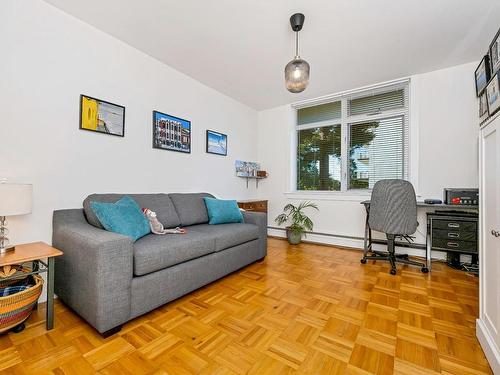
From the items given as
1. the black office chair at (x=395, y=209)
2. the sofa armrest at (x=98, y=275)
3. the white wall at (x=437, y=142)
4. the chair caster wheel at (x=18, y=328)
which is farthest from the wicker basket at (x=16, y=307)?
the white wall at (x=437, y=142)

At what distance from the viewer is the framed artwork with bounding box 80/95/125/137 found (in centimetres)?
215

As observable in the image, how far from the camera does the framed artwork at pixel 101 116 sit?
2.15m

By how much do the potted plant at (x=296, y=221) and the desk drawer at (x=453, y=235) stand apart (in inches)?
65.5

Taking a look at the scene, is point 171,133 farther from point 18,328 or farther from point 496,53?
point 496,53

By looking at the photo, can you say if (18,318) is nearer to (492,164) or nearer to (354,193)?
(492,164)

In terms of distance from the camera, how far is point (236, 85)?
3.52 meters

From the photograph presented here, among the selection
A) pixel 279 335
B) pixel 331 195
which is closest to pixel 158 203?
pixel 279 335

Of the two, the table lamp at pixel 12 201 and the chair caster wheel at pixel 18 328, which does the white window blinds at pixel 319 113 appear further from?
the chair caster wheel at pixel 18 328

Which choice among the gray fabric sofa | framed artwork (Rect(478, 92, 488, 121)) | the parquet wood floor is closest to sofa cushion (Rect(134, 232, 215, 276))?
the gray fabric sofa

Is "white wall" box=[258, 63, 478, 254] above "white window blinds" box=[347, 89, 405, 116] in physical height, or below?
below

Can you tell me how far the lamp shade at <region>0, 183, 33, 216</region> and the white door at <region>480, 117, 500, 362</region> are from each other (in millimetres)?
2736

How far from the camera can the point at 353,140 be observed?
12.4ft

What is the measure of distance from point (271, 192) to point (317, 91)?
6.35 feet

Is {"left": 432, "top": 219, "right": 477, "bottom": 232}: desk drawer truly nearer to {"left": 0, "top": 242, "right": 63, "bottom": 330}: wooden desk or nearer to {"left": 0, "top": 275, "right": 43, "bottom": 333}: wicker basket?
{"left": 0, "top": 242, "right": 63, "bottom": 330}: wooden desk
